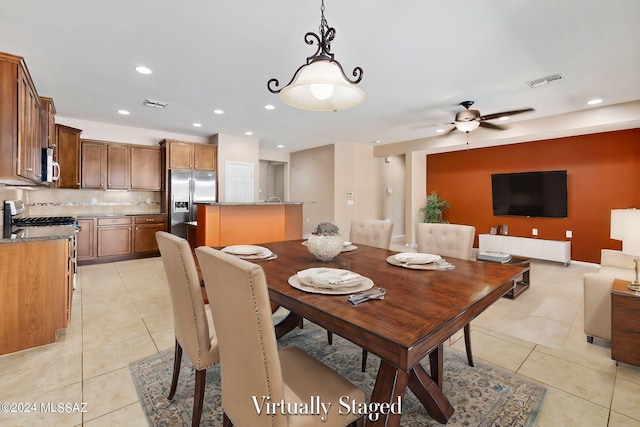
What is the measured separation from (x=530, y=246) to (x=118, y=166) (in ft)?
25.5

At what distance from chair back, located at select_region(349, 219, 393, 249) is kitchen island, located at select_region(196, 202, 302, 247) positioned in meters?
2.19

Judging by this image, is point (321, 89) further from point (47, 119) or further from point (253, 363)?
point (47, 119)

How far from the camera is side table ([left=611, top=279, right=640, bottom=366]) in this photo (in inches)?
78.8

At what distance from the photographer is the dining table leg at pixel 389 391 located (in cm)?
98

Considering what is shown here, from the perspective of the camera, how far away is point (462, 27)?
238 cm

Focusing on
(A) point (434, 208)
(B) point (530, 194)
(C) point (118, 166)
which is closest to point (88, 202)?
(C) point (118, 166)

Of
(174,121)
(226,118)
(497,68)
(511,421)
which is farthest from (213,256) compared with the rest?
(174,121)

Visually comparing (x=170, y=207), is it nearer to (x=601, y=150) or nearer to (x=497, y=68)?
(x=497, y=68)

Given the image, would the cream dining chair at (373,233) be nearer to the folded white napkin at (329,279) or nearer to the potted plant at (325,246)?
the potted plant at (325,246)

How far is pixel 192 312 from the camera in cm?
139

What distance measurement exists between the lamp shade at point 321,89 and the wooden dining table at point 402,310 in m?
1.03

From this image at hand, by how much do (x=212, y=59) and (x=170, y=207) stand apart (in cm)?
361

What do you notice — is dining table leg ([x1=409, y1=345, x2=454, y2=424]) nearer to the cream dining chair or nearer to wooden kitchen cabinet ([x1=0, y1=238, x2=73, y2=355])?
the cream dining chair

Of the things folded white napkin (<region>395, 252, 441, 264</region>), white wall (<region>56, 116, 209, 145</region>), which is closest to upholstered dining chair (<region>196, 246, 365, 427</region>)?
folded white napkin (<region>395, 252, 441, 264</region>)
